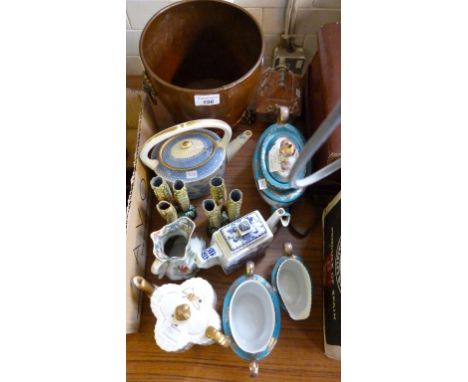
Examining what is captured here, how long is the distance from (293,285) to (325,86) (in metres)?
0.40

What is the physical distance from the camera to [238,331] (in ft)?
2.03

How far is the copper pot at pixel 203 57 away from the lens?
62cm

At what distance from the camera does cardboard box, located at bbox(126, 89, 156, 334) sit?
0.59 m

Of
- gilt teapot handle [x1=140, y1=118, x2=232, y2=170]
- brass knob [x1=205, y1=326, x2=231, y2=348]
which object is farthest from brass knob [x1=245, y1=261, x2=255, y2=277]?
gilt teapot handle [x1=140, y1=118, x2=232, y2=170]

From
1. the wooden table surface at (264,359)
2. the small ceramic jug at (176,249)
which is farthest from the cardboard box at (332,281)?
the small ceramic jug at (176,249)

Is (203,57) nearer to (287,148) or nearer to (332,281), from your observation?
(287,148)

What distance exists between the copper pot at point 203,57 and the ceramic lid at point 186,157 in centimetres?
6

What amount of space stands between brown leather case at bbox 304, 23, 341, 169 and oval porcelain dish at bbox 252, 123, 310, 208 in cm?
6

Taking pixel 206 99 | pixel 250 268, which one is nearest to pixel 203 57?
pixel 206 99

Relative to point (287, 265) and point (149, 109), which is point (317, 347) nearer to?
point (287, 265)

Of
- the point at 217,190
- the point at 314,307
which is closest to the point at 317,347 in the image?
the point at 314,307

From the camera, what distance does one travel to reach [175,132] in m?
0.57

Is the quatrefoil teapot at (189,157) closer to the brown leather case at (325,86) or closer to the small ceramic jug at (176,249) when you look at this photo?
the small ceramic jug at (176,249)

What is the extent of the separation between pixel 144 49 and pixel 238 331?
1.84ft
